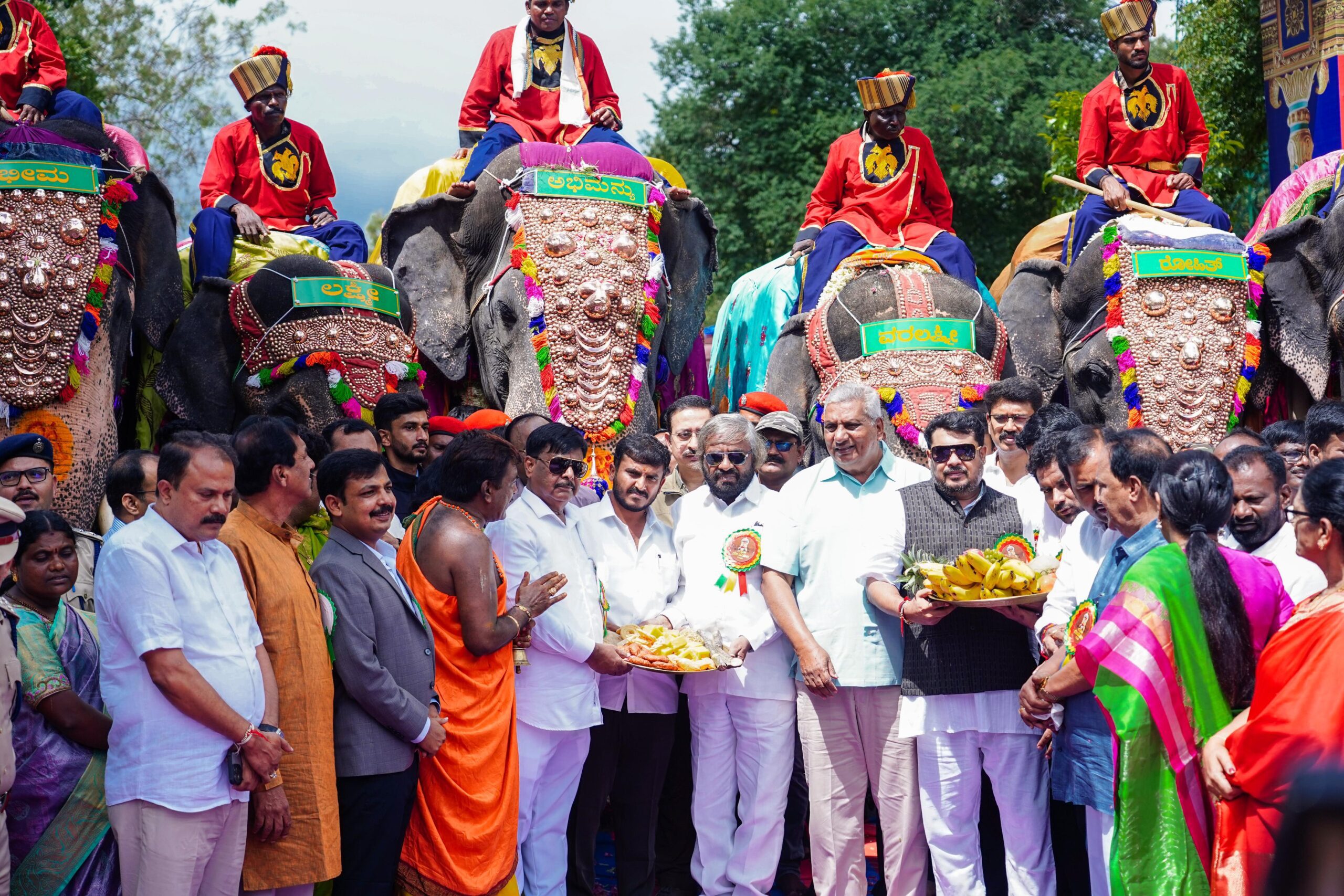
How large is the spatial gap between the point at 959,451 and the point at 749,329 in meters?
4.71

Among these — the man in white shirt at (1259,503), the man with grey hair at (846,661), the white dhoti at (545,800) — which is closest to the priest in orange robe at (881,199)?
the man with grey hair at (846,661)

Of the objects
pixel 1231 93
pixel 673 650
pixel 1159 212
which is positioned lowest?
pixel 673 650

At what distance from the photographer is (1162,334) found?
7.74 m

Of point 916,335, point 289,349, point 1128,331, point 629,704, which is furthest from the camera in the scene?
point 1128,331

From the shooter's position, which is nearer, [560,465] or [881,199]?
[560,465]

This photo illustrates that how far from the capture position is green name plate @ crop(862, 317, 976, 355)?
7.32 meters

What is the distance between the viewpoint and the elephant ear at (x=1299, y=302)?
7941 mm

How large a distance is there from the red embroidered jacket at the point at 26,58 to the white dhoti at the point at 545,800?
415cm

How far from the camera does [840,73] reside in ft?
81.4

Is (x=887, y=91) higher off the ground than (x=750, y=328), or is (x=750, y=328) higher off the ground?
(x=887, y=91)

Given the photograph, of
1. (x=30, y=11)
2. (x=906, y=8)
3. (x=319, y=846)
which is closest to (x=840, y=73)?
(x=906, y=8)

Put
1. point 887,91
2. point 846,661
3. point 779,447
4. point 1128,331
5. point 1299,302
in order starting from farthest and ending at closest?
point 887,91 < point 1299,302 < point 1128,331 < point 779,447 < point 846,661

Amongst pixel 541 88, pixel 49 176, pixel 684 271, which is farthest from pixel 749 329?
pixel 49 176

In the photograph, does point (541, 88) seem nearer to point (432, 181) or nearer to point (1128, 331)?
point (432, 181)
